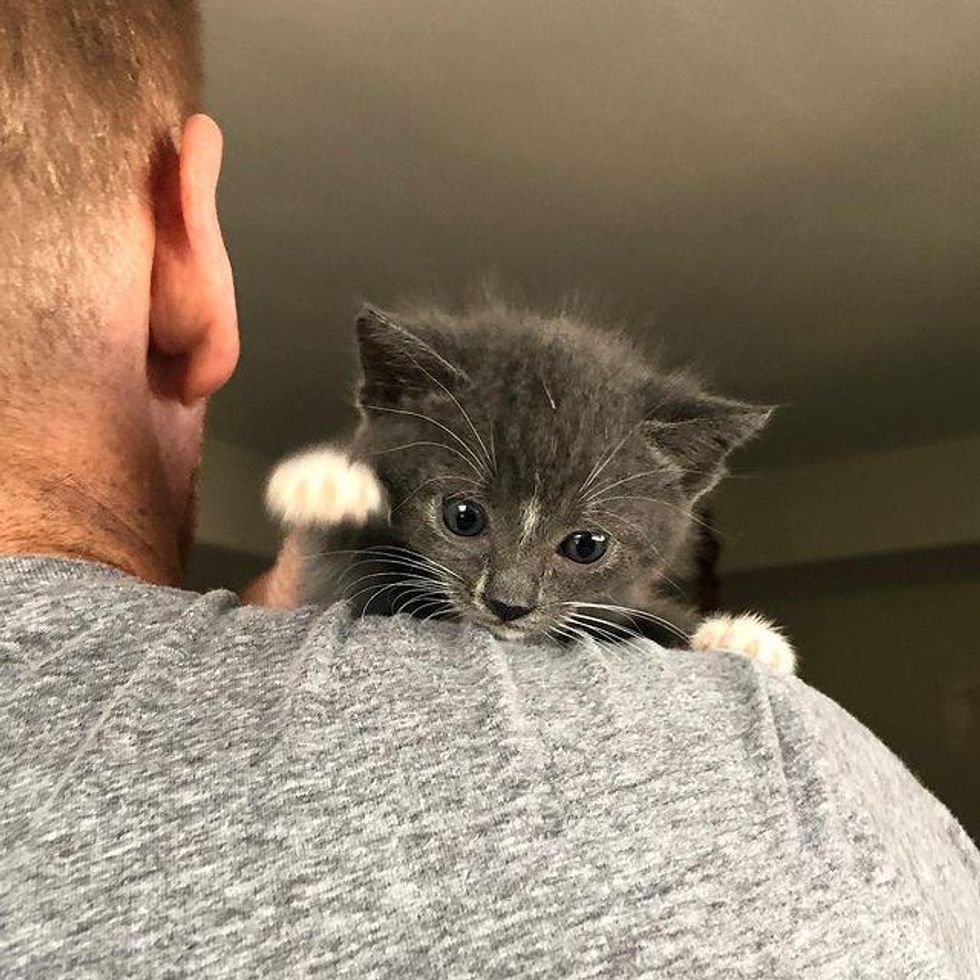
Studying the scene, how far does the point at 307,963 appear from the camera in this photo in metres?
0.51

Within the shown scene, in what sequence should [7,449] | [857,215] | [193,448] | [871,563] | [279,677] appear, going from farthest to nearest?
[871,563] → [857,215] → [193,448] → [7,449] → [279,677]

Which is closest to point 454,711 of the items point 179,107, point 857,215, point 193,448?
point 193,448

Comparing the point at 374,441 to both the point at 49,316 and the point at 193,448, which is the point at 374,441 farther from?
the point at 49,316

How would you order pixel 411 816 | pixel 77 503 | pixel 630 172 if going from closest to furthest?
1. pixel 411 816
2. pixel 77 503
3. pixel 630 172

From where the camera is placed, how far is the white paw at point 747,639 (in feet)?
4.04

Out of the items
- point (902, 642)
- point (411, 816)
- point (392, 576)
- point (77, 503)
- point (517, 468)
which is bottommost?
point (411, 816)

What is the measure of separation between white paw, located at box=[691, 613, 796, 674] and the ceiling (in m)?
0.57

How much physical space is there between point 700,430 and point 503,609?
12.2 inches

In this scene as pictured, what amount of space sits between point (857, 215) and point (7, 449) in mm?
2002

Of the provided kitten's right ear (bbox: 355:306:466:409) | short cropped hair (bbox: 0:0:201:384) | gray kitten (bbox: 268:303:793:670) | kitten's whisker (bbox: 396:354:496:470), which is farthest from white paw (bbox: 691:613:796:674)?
short cropped hair (bbox: 0:0:201:384)

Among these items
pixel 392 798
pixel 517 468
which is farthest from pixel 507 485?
pixel 392 798

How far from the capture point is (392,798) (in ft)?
1.83

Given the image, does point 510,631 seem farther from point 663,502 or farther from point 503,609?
point 663,502

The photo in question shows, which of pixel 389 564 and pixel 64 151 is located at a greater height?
pixel 64 151
